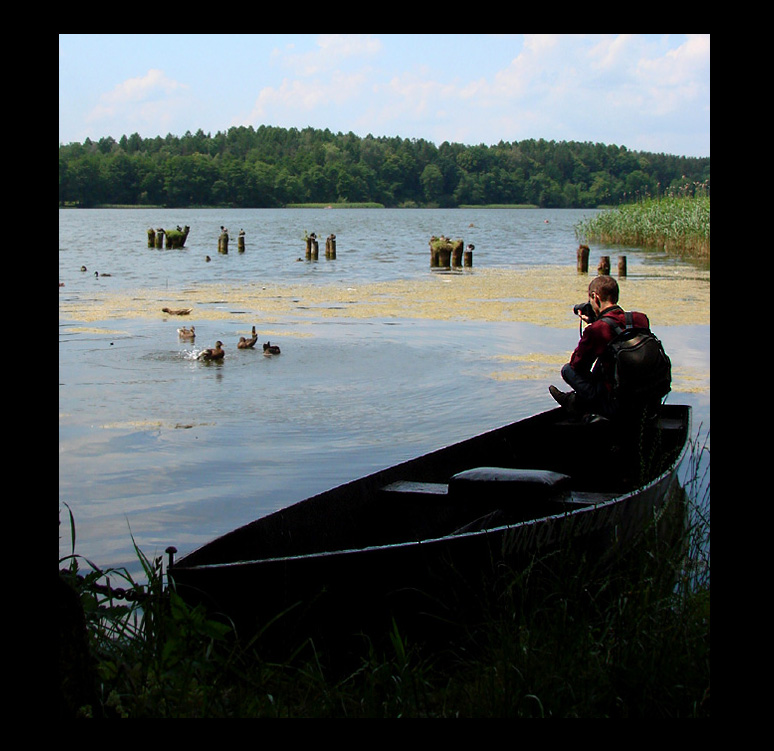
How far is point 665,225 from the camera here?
29.9m

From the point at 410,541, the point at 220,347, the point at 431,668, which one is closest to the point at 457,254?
the point at 220,347

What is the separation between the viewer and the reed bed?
93.6 ft

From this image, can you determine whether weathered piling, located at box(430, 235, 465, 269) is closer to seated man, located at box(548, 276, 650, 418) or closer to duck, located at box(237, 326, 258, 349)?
duck, located at box(237, 326, 258, 349)

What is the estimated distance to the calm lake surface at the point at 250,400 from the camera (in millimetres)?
6879

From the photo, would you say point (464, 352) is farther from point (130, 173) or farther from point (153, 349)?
point (130, 173)

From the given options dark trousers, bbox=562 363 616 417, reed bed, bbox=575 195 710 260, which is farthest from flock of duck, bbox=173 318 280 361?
reed bed, bbox=575 195 710 260

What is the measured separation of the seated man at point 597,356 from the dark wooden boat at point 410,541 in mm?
257

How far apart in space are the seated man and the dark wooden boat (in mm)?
257

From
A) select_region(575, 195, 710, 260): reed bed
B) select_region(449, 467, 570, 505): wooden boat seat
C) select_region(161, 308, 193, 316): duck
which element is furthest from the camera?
select_region(575, 195, 710, 260): reed bed

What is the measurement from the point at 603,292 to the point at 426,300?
13886mm

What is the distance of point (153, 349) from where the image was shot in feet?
44.1

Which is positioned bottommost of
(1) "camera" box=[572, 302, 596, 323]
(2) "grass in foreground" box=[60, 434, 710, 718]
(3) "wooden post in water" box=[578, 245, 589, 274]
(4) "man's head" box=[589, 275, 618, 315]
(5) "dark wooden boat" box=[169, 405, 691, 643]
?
(2) "grass in foreground" box=[60, 434, 710, 718]
